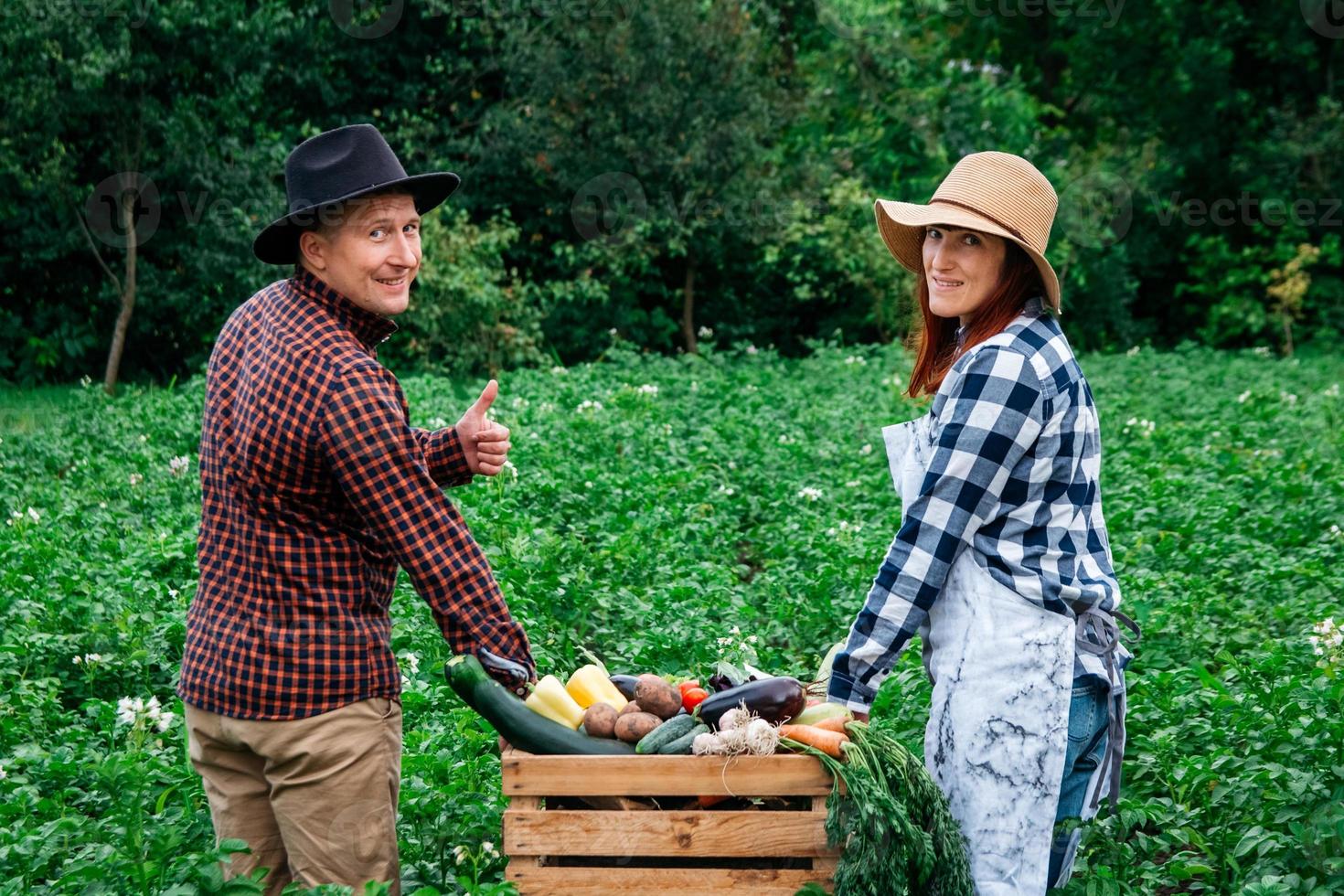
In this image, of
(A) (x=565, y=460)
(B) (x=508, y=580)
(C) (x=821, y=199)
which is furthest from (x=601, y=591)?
(C) (x=821, y=199)

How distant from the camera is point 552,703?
2.98 meters

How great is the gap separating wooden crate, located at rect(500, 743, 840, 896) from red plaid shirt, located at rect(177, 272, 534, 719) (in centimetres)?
34

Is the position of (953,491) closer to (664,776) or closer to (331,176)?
(664,776)

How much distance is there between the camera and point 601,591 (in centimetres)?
595

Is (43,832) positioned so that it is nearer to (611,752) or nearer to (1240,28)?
(611,752)

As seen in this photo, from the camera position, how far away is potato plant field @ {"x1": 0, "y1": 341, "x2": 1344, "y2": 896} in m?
3.53

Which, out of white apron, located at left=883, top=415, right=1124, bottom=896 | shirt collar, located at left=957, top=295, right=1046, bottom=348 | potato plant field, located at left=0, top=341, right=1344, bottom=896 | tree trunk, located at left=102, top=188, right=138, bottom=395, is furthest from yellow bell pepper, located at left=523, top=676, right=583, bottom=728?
tree trunk, located at left=102, top=188, right=138, bottom=395

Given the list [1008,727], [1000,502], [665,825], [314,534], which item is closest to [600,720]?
[665,825]

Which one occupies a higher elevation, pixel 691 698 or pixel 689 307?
pixel 689 307

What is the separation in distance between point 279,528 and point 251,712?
1.31ft

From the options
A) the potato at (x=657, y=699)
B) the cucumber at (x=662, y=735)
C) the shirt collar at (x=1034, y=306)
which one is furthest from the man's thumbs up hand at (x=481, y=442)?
the shirt collar at (x=1034, y=306)

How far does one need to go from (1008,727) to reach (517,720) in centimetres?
105

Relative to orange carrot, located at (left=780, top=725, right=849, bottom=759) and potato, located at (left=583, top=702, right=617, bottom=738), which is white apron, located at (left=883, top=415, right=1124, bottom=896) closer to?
orange carrot, located at (left=780, top=725, right=849, bottom=759)

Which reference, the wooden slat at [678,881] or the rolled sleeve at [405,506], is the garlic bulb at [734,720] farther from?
the rolled sleeve at [405,506]
